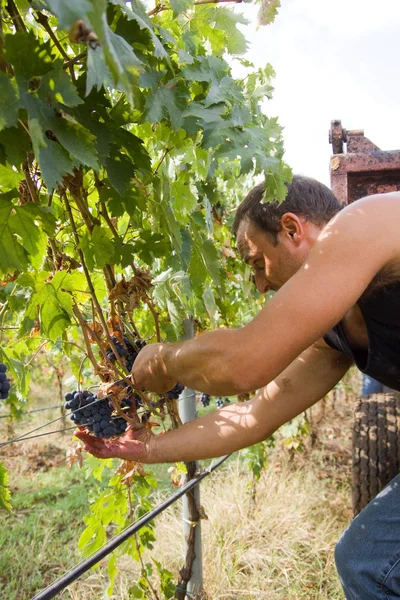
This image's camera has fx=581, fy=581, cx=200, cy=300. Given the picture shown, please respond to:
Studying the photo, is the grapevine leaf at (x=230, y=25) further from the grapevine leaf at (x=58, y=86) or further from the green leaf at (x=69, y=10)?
the green leaf at (x=69, y=10)

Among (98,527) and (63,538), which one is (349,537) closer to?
(98,527)

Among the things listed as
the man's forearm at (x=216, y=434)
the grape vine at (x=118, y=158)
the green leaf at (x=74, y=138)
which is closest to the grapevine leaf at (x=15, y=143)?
the grape vine at (x=118, y=158)

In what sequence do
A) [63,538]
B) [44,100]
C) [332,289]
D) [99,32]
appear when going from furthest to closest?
[63,538] → [332,289] → [44,100] → [99,32]

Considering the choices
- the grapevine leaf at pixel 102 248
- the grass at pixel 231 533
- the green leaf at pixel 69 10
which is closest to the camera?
the green leaf at pixel 69 10

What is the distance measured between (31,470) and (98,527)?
3.87 m

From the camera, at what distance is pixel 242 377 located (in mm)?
1592

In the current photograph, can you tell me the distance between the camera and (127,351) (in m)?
1.91

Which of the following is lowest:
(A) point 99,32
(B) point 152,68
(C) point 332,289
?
(C) point 332,289

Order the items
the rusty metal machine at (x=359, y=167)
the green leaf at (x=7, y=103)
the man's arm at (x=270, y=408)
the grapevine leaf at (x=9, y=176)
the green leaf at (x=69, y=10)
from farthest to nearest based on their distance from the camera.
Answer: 1. the rusty metal machine at (x=359, y=167)
2. the man's arm at (x=270, y=408)
3. the grapevine leaf at (x=9, y=176)
4. the green leaf at (x=7, y=103)
5. the green leaf at (x=69, y=10)

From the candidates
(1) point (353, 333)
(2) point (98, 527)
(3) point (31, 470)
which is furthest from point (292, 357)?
(3) point (31, 470)

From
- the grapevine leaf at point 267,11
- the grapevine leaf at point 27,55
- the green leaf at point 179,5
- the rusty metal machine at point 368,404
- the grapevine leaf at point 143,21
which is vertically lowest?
the rusty metal machine at point 368,404

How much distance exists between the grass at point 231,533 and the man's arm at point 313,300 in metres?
1.87

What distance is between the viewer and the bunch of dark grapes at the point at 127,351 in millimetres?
1892

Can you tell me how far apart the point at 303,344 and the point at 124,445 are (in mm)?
797
